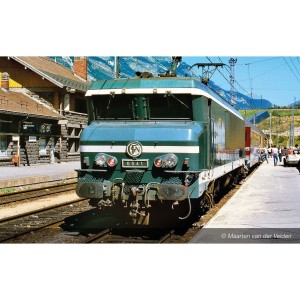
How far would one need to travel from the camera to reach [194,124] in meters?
9.61

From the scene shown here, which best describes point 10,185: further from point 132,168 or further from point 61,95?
point 132,168

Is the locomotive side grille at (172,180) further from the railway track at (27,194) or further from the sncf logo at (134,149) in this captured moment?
the railway track at (27,194)

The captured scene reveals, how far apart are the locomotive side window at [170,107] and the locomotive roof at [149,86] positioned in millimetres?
122

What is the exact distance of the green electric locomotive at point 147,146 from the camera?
904 centimetres

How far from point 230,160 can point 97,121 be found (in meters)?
5.86

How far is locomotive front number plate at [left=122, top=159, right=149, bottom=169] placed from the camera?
357 inches

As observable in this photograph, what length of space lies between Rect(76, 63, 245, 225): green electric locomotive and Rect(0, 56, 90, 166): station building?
9430 millimetres

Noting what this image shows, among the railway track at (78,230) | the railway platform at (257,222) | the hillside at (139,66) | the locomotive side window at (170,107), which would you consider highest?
the hillside at (139,66)

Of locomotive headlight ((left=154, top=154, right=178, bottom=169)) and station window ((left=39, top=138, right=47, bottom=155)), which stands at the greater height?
station window ((left=39, top=138, right=47, bottom=155))

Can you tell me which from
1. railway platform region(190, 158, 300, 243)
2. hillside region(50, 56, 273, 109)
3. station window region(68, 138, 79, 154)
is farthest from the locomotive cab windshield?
station window region(68, 138, 79, 154)

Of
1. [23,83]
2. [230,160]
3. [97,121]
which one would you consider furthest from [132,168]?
[23,83]

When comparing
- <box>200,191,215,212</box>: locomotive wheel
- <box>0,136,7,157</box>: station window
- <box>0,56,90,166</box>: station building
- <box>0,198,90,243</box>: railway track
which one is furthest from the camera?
<box>0,136,7,157</box>: station window

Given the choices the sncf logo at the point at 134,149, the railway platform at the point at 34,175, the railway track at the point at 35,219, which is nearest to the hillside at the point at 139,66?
the sncf logo at the point at 134,149

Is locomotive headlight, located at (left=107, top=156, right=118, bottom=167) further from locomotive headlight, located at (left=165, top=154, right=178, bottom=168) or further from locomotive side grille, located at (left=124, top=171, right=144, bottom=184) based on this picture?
locomotive headlight, located at (left=165, top=154, right=178, bottom=168)
